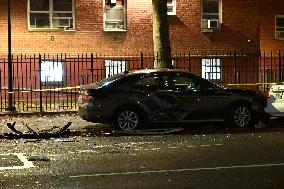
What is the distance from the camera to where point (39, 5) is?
24219mm

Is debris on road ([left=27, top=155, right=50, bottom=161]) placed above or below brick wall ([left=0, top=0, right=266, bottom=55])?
below

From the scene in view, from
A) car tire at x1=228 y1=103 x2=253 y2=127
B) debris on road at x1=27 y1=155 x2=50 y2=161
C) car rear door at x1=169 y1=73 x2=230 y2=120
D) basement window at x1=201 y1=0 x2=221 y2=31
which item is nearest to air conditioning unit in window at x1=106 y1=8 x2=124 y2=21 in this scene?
basement window at x1=201 y1=0 x2=221 y2=31

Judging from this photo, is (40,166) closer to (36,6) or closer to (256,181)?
(256,181)

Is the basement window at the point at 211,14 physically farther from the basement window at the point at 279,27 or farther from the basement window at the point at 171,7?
the basement window at the point at 279,27

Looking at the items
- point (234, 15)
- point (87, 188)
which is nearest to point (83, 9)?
point (234, 15)

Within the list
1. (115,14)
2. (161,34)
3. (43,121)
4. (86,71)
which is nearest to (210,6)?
(115,14)

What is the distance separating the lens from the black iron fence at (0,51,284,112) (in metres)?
22.4

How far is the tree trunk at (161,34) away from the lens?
20578mm

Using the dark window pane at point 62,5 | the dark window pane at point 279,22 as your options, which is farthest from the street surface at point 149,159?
the dark window pane at point 279,22

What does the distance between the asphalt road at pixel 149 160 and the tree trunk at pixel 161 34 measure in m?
6.41

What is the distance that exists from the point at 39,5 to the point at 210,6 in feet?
25.0

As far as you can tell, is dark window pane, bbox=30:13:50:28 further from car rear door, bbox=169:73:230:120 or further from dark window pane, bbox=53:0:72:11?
car rear door, bbox=169:73:230:120

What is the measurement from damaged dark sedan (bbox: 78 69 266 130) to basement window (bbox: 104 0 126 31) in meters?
10.6

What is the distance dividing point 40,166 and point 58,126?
5714 mm
